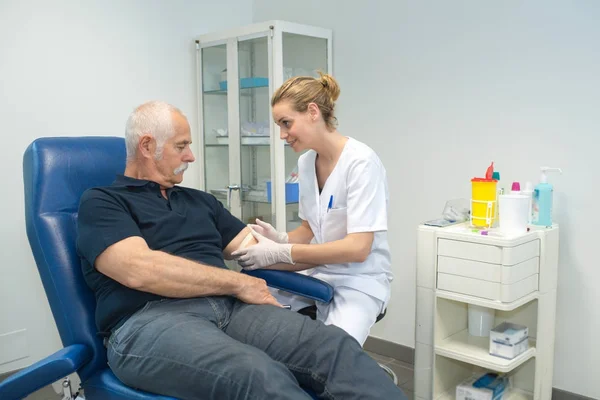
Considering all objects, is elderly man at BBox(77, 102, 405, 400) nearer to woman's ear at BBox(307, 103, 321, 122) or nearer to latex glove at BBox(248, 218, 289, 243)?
latex glove at BBox(248, 218, 289, 243)

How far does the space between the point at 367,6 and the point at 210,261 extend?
5.36 ft

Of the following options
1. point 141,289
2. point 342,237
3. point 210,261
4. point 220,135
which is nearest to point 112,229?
point 141,289

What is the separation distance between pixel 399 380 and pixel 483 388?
0.48 metres

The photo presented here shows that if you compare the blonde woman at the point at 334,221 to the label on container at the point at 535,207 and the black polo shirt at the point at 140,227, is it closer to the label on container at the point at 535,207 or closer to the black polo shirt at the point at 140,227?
the black polo shirt at the point at 140,227

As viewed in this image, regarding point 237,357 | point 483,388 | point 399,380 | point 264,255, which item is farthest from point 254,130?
point 237,357

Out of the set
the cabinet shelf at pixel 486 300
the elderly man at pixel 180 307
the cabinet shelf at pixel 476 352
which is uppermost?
the elderly man at pixel 180 307

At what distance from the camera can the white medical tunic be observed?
5.96 ft

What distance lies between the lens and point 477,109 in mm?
2467

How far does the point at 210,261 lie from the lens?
1.73 m

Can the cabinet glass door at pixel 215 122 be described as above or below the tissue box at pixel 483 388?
above

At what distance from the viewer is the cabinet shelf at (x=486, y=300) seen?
2.02 m

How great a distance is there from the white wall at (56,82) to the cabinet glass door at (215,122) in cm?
19

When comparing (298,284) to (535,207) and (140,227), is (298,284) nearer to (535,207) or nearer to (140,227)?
(140,227)

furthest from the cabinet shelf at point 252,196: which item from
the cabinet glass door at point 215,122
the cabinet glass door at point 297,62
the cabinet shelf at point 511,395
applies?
the cabinet shelf at point 511,395
